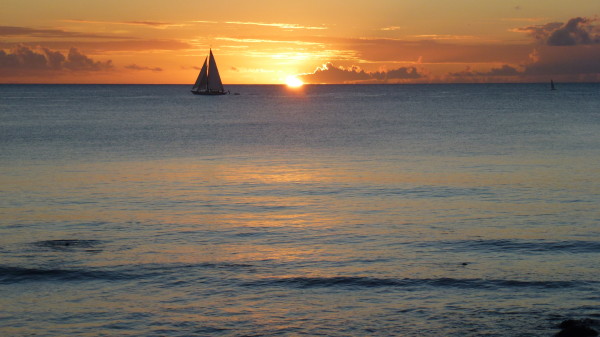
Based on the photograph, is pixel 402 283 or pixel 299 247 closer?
pixel 402 283

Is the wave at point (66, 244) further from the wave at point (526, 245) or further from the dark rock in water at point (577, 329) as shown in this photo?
the dark rock in water at point (577, 329)

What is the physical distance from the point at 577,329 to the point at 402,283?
5985mm

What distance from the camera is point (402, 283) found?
2188cm

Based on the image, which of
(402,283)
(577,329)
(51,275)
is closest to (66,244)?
(51,275)

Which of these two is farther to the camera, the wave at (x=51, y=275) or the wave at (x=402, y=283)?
the wave at (x=51, y=275)

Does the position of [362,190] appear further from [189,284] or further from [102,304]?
[102,304]

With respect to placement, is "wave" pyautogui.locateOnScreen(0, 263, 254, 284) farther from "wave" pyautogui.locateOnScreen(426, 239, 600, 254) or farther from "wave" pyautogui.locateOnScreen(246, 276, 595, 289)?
"wave" pyautogui.locateOnScreen(426, 239, 600, 254)

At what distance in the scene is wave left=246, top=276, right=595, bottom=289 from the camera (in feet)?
70.6

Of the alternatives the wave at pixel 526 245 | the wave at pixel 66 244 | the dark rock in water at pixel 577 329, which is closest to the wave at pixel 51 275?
the wave at pixel 66 244

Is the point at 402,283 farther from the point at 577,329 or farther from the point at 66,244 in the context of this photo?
the point at 66,244

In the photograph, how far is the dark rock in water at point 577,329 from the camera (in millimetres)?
16906

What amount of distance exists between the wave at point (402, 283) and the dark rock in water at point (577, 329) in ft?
12.0

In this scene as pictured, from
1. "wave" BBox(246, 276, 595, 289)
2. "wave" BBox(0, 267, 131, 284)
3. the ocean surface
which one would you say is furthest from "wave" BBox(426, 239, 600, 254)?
"wave" BBox(0, 267, 131, 284)

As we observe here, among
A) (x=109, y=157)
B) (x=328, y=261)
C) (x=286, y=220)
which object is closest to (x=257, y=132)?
(x=109, y=157)
